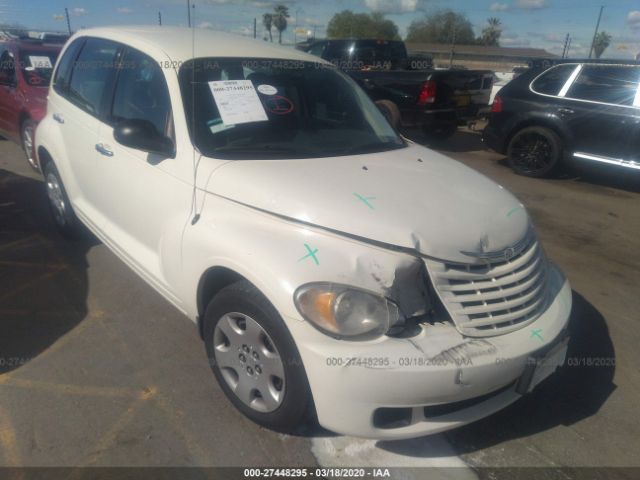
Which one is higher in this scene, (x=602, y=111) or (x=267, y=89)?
(x=267, y=89)

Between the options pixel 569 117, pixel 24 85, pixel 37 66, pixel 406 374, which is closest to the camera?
pixel 406 374

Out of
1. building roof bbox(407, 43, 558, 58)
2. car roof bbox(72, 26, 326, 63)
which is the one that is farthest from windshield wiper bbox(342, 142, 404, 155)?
building roof bbox(407, 43, 558, 58)

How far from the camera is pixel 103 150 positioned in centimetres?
330

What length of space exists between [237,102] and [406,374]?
1.80 metres

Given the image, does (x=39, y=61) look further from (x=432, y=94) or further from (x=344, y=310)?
(x=344, y=310)

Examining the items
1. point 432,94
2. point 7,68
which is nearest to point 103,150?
point 7,68

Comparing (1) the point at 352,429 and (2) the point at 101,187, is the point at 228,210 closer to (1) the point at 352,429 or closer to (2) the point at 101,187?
(1) the point at 352,429

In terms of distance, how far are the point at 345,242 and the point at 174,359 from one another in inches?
58.1

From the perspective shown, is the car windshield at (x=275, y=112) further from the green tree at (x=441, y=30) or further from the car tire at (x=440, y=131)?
the green tree at (x=441, y=30)

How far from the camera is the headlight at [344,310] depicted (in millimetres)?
1965

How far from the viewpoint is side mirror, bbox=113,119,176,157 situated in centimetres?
→ 264

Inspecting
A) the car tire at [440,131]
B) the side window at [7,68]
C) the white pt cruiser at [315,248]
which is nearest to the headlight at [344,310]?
the white pt cruiser at [315,248]

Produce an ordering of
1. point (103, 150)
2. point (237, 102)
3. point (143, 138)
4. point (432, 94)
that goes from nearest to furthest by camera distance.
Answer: point (143, 138) → point (237, 102) → point (103, 150) → point (432, 94)

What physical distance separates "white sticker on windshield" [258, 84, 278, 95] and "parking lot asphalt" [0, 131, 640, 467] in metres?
1.62
